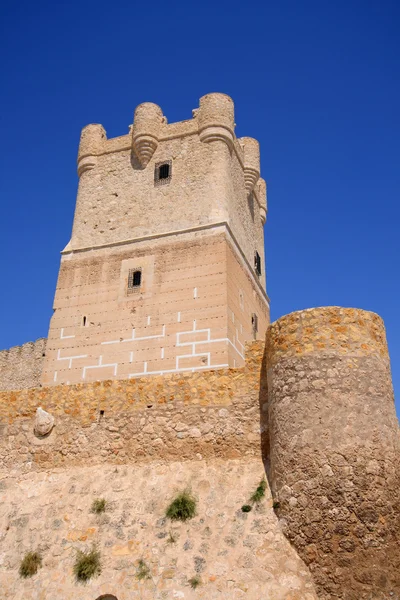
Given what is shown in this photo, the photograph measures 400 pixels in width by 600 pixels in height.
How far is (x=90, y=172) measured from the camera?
19.5 m

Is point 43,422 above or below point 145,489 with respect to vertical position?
above

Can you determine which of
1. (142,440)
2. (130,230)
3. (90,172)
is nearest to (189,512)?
(142,440)

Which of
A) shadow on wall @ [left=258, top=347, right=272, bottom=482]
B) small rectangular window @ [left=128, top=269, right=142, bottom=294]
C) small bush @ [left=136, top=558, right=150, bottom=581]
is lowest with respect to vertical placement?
small bush @ [left=136, top=558, right=150, bottom=581]

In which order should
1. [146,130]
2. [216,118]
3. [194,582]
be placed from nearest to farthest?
[194,582], [216,118], [146,130]

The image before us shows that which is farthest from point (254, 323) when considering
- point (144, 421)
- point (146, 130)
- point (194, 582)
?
point (194, 582)

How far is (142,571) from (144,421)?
83.6 inches

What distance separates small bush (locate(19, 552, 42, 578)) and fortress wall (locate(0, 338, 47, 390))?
13984mm

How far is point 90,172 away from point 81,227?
6.95 ft

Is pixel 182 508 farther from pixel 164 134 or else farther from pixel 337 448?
pixel 164 134

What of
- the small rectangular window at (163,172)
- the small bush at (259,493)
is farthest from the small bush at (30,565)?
the small rectangular window at (163,172)

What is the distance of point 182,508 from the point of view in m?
7.36

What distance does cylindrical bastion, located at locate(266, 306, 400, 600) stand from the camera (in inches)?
249

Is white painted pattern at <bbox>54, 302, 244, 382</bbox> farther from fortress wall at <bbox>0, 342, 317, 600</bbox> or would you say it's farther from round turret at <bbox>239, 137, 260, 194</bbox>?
round turret at <bbox>239, 137, 260, 194</bbox>

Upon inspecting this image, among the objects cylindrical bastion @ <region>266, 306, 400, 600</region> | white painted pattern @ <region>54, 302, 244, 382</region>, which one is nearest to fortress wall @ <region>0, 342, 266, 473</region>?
cylindrical bastion @ <region>266, 306, 400, 600</region>
